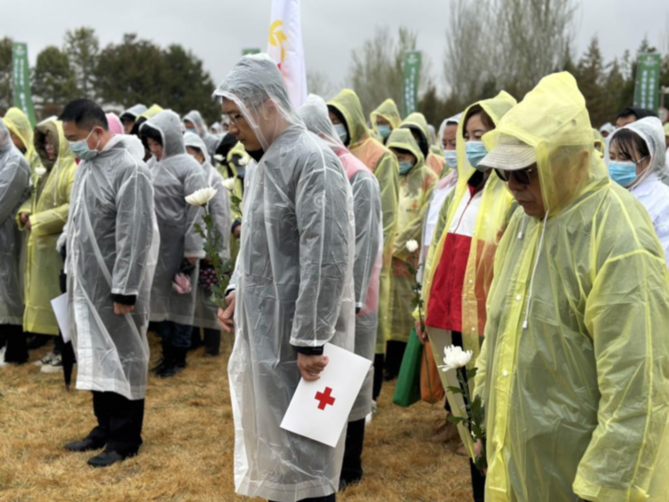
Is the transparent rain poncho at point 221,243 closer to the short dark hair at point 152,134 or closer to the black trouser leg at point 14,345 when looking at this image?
the short dark hair at point 152,134

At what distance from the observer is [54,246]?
6.18m

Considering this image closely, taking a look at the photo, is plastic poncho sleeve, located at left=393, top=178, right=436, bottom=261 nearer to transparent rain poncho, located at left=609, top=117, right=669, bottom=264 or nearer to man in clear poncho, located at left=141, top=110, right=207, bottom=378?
transparent rain poncho, located at left=609, top=117, right=669, bottom=264

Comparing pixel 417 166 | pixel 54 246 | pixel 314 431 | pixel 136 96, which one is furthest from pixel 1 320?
pixel 136 96

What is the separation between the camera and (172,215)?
6.42 m

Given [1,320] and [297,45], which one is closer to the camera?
[297,45]

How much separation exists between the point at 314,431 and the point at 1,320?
4.73m

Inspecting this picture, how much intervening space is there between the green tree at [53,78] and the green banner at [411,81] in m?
27.1

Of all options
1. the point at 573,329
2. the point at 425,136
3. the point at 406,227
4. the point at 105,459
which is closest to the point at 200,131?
the point at 425,136

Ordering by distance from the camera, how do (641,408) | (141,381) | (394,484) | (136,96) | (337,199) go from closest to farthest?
(641,408) → (337,199) → (394,484) → (141,381) → (136,96)

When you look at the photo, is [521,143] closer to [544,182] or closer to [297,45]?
[544,182]

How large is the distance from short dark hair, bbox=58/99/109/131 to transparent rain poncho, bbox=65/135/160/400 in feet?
0.57

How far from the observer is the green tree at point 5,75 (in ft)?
127

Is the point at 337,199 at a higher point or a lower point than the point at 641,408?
higher

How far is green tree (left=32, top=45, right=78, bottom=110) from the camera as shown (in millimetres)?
42906
